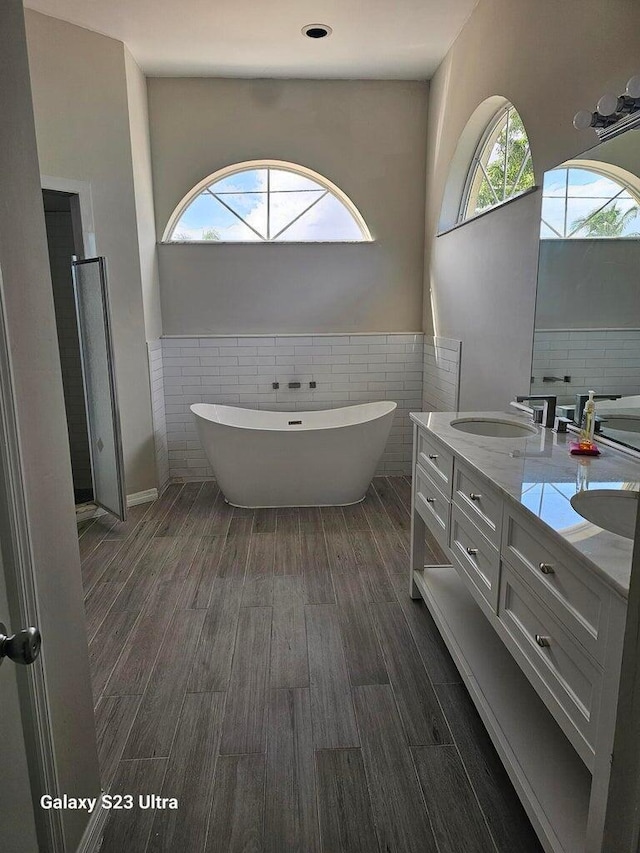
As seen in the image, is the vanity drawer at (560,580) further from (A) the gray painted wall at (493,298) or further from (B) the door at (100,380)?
(B) the door at (100,380)

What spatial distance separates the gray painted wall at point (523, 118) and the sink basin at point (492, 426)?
1.12 feet

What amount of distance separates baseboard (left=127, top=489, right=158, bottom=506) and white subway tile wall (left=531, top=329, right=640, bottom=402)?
3.09m

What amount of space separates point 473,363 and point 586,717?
8.85 ft

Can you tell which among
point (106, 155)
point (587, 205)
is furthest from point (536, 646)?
point (106, 155)

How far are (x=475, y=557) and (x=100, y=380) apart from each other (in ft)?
9.64

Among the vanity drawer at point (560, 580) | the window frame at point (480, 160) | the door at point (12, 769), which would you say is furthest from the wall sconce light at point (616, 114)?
the door at point (12, 769)

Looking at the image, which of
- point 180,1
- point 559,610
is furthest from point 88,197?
point 559,610

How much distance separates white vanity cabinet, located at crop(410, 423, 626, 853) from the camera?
1190 millimetres

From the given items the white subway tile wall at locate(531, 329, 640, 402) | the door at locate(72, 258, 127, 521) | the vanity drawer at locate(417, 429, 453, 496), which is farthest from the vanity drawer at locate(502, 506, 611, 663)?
the door at locate(72, 258, 127, 521)

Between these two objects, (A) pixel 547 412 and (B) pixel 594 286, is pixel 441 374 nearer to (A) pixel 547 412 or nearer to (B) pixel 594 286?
(A) pixel 547 412

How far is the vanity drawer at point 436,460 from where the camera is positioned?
7.35ft

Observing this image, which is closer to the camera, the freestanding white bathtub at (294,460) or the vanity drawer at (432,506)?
the vanity drawer at (432,506)

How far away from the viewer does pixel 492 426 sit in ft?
8.89

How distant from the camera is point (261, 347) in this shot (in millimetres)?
4891
